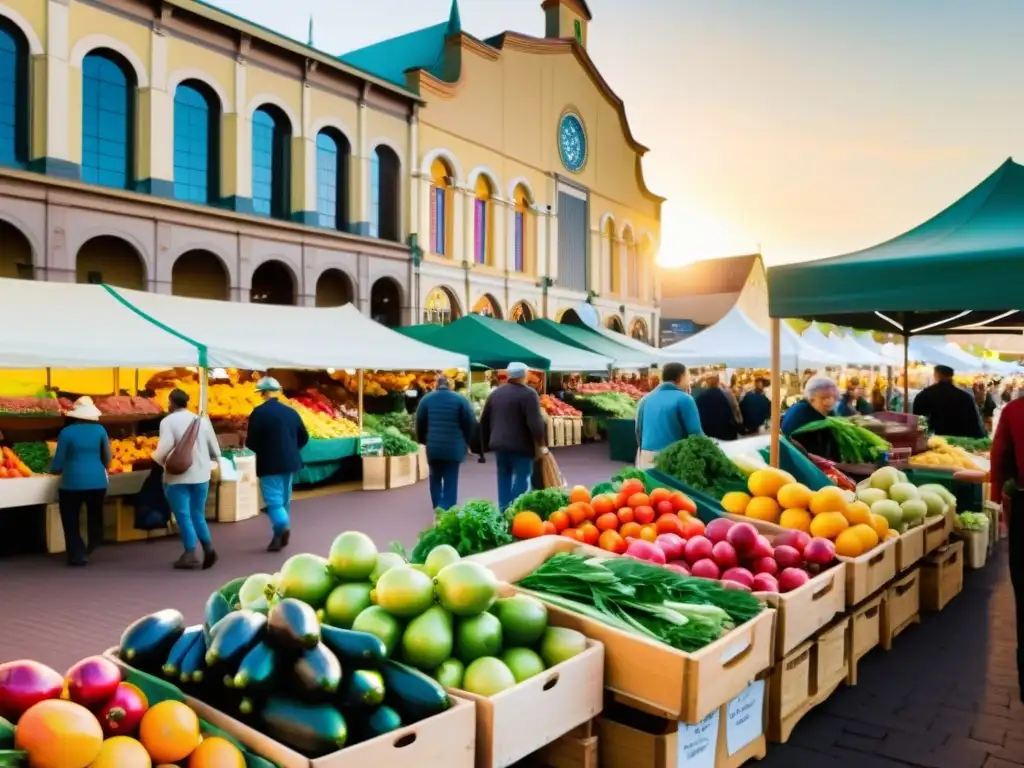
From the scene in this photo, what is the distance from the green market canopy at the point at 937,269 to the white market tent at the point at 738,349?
10906 mm

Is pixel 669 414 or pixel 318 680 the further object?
pixel 669 414

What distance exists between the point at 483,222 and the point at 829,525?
70.2 ft

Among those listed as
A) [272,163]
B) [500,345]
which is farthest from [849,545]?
[272,163]

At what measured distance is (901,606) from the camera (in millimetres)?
5184

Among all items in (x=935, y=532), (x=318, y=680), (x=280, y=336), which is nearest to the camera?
(x=318, y=680)

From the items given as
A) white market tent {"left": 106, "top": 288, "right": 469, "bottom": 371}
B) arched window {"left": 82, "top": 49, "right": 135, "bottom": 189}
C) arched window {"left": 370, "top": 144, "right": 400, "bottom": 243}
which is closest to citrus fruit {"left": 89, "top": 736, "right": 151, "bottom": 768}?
white market tent {"left": 106, "top": 288, "right": 469, "bottom": 371}

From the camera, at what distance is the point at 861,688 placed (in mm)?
4395

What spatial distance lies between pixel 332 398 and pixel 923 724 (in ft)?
40.1

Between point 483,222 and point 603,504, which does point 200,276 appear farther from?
point 603,504

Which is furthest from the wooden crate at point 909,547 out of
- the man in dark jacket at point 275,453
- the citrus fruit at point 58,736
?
the man in dark jacket at point 275,453

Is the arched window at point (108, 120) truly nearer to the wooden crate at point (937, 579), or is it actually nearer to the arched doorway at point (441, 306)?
the arched doorway at point (441, 306)

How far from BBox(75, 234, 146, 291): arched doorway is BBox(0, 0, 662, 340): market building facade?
4 centimetres

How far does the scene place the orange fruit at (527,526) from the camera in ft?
14.3

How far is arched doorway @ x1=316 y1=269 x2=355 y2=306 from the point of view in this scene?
21859mm
